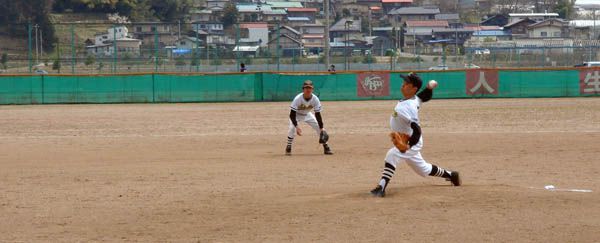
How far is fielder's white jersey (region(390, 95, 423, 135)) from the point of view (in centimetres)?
982

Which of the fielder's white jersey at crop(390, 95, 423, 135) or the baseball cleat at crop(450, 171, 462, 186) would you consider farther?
the baseball cleat at crop(450, 171, 462, 186)

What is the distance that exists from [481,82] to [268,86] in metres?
8.00

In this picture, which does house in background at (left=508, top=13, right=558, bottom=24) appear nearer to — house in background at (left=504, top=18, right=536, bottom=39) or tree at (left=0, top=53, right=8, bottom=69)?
house in background at (left=504, top=18, right=536, bottom=39)

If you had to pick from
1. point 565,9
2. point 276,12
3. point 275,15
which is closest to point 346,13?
point 276,12

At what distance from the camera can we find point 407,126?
1005 centimetres

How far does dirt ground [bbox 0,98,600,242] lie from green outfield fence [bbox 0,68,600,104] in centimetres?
1055

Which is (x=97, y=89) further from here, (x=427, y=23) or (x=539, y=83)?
(x=427, y=23)

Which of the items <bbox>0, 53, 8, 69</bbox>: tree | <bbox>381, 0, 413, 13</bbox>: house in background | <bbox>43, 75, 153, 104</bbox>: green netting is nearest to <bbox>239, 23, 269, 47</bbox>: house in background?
<bbox>0, 53, 8, 69</bbox>: tree

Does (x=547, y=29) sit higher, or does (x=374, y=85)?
(x=547, y=29)

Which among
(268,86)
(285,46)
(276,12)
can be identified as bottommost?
(268,86)

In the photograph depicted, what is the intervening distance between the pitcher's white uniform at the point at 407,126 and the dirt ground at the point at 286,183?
334 millimetres

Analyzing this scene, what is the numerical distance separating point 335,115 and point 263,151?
9902 millimetres

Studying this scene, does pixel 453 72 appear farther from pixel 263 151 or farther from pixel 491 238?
pixel 491 238

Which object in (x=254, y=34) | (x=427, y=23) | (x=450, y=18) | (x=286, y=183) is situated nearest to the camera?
(x=286, y=183)
